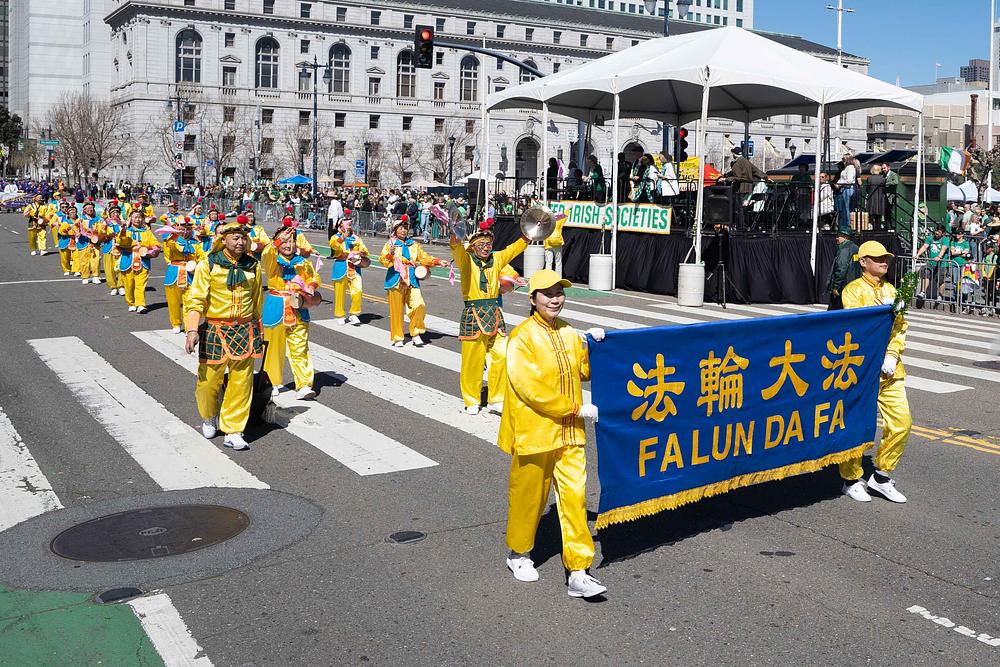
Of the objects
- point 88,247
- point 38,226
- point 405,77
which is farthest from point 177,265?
point 405,77

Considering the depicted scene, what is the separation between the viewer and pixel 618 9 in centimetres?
13475

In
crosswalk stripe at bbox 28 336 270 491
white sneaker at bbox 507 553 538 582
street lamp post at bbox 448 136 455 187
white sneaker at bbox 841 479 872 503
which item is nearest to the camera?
white sneaker at bbox 507 553 538 582

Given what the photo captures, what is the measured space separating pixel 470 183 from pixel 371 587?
107 feet

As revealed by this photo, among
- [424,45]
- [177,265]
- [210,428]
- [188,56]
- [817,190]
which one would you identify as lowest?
[210,428]

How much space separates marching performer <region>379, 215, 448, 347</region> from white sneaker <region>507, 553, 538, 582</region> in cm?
899

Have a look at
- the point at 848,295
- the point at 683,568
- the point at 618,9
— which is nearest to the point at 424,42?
the point at 848,295

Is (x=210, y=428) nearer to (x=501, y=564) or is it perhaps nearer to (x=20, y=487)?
(x=20, y=487)

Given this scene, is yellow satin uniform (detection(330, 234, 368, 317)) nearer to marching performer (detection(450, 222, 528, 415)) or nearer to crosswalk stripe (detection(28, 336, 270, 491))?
crosswalk stripe (detection(28, 336, 270, 491))

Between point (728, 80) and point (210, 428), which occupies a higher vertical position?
point (728, 80)

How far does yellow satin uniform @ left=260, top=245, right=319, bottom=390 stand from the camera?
37.3ft

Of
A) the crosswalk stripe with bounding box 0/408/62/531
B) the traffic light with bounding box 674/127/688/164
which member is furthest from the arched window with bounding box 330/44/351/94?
the crosswalk stripe with bounding box 0/408/62/531

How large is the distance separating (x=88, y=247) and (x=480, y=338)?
16408 millimetres

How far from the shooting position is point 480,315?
10703 millimetres

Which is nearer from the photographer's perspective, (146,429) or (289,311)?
(146,429)
